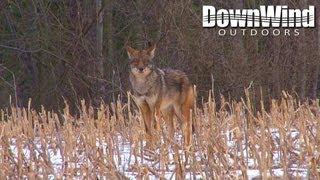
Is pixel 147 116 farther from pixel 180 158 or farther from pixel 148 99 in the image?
pixel 180 158

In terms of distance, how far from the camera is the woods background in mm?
16234

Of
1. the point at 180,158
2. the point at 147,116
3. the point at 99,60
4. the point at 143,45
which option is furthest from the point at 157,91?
the point at 143,45

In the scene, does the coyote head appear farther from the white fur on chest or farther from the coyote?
the white fur on chest

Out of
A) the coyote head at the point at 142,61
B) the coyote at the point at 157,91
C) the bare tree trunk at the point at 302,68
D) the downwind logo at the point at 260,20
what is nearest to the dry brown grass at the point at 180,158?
the coyote at the point at 157,91

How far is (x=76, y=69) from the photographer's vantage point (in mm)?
16766

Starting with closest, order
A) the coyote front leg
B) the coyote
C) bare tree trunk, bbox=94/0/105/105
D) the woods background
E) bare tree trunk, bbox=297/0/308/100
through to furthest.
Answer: the coyote front leg
the coyote
the woods background
bare tree trunk, bbox=94/0/105/105
bare tree trunk, bbox=297/0/308/100

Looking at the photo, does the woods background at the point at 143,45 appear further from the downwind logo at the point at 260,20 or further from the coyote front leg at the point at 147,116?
the coyote front leg at the point at 147,116

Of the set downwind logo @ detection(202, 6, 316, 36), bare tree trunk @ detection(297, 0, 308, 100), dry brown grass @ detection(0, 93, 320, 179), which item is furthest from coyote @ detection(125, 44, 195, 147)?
bare tree trunk @ detection(297, 0, 308, 100)

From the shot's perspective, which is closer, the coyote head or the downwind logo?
the coyote head

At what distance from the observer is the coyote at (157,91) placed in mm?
9078

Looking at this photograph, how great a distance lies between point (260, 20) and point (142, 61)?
9087mm

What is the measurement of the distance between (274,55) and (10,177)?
12532mm

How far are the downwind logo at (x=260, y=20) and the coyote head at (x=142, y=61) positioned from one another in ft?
25.2

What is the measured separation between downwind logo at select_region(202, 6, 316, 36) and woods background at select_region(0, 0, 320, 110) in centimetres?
19
